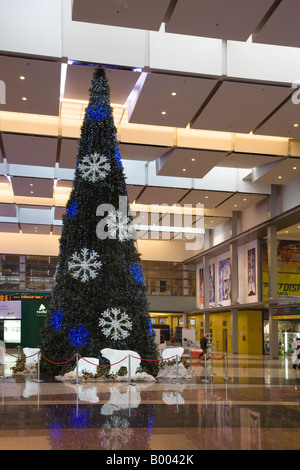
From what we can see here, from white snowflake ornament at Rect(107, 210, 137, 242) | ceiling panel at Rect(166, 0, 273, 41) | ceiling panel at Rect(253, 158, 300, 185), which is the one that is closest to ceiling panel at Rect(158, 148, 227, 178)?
Answer: ceiling panel at Rect(253, 158, 300, 185)

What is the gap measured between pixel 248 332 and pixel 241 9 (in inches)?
959

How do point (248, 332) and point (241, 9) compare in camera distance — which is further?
point (248, 332)

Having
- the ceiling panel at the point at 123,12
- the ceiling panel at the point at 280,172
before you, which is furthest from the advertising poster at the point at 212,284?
the ceiling panel at the point at 123,12

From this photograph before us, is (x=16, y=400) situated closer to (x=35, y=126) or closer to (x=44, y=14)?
(x=44, y=14)

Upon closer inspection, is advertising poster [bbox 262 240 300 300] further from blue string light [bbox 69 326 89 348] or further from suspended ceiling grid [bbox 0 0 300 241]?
blue string light [bbox 69 326 89 348]

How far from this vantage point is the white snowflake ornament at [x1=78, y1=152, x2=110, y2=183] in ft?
44.3

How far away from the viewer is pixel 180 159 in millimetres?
21281

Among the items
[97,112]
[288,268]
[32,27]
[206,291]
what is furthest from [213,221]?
[32,27]

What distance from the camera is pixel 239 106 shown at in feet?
54.1

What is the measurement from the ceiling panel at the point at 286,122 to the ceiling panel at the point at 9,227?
22157 millimetres

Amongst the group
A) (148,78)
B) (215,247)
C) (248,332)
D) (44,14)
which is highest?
(44,14)

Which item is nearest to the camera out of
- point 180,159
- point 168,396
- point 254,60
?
point 168,396

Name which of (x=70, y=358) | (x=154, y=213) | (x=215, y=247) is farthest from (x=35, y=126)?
(x=215, y=247)

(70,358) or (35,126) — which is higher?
(35,126)
